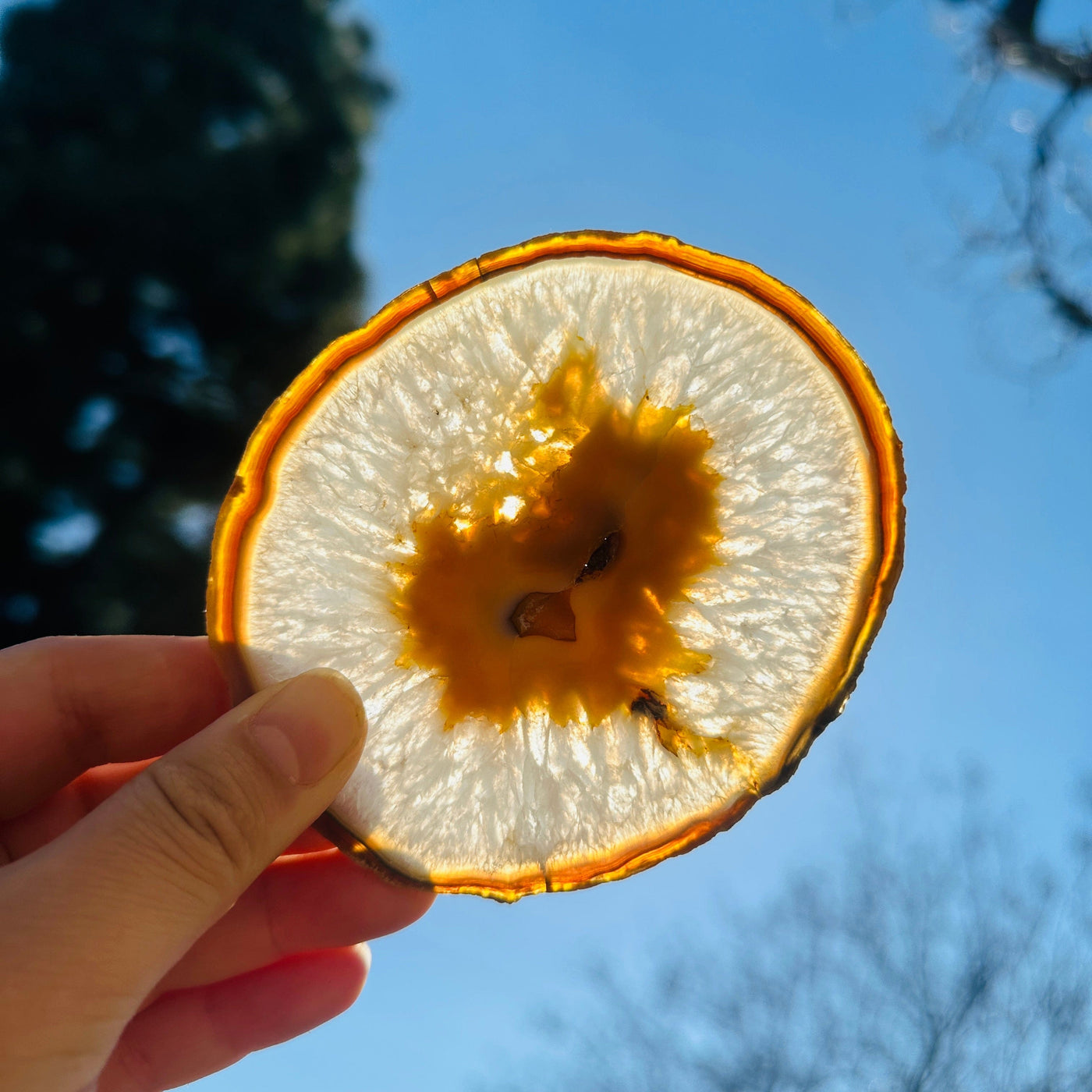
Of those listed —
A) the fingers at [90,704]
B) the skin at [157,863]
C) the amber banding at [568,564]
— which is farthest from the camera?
the fingers at [90,704]

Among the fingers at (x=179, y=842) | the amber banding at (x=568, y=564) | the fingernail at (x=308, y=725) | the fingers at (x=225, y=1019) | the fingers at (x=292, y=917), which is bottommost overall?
the fingers at (x=225, y=1019)

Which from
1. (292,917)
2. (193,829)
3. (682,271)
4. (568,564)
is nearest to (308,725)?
(193,829)

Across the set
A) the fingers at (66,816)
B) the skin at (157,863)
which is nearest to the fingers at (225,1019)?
the skin at (157,863)

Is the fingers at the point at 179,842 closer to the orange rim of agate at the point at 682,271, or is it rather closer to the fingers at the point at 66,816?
the orange rim of agate at the point at 682,271

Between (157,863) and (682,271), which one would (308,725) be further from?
(682,271)

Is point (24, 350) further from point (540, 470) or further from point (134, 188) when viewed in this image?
point (540, 470)

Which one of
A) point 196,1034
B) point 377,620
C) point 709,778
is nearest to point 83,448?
point 196,1034

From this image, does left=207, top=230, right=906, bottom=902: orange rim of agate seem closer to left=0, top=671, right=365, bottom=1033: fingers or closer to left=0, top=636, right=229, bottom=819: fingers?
left=0, top=671, right=365, bottom=1033: fingers
